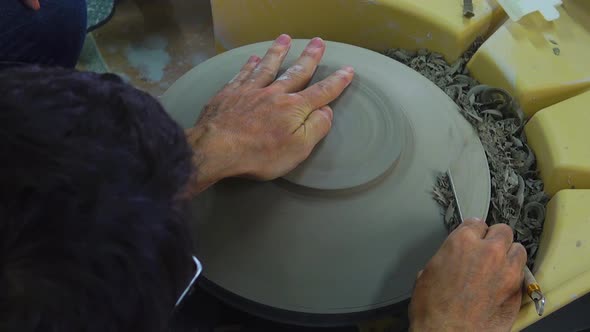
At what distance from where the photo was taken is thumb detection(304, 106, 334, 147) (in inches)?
31.5

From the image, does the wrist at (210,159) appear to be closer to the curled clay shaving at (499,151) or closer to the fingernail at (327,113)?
the fingernail at (327,113)

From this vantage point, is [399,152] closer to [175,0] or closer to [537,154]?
[537,154]

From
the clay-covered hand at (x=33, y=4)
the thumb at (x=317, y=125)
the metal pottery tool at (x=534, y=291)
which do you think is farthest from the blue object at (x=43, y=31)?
the metal pottery tool at (x=534, y=291)

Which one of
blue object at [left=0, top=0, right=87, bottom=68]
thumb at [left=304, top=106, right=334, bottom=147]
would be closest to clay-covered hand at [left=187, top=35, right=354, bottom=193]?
thumb at [left=304, top=106, right=334, bottom=147]

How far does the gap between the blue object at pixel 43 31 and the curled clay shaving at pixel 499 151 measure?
842 millimetres

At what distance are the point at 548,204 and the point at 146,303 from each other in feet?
2.39

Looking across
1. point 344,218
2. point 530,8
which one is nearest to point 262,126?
point 344,218

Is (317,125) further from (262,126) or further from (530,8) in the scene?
(530,8)

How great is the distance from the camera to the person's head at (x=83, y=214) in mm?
405

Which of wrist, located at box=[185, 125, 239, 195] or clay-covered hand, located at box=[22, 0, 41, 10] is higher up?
clay-covered hand, located at box=[22, 0, 41, 10]

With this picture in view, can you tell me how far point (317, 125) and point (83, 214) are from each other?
46 cm

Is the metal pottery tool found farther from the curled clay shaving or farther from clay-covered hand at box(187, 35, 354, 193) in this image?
clay-covered hand at box(187, 35, 354, 193)

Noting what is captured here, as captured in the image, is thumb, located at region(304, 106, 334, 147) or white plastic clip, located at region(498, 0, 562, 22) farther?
white plastic clip, located at region(498, 0, 562, 22)

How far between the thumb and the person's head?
0.33 meters
